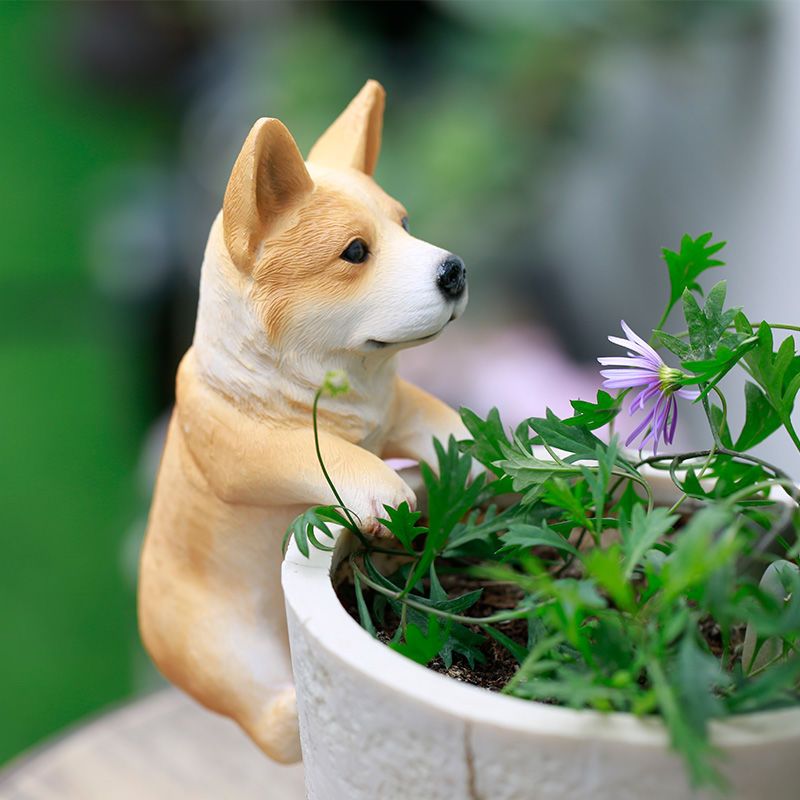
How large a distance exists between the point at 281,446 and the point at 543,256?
1055 mm

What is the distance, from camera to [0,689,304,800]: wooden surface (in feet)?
2.34

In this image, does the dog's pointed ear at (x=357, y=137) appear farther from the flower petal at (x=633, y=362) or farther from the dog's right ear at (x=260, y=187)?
the flower petal at (x=633, y=362)

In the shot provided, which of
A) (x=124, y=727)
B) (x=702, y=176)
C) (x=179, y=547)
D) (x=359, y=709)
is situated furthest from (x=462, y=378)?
(x=359, y=709)

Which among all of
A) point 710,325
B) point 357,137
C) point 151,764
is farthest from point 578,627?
point 151,764

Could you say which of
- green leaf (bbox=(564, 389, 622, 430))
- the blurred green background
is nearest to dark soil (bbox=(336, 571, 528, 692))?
green leaf (bbox=(564, 389, 622, 430))

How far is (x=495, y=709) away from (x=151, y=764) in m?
0.48

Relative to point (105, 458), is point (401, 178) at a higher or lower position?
higher

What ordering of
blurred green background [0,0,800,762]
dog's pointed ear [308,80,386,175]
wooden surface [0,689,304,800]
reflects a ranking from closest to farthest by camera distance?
1. dog's pointed ear [308,80,386,175]
2. wooden surface [0,689,304,800]
3. blurred green background [0,0,800,762]

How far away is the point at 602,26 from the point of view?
48.6 inches

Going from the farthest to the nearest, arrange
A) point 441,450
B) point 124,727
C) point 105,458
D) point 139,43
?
point 105,458 < point 139,43 < point 124,727 < point 441,450

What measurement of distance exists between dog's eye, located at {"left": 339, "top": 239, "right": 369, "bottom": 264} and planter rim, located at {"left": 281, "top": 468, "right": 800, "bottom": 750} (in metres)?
0.16

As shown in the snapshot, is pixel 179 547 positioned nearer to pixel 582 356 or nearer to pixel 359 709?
pixel 359 709

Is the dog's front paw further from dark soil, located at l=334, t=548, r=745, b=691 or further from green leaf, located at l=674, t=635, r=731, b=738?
green leaf, located at l=674, t=635, r=731, b=738

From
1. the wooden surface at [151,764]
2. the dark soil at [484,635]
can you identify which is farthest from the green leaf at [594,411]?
the wooden surface at [151,764]
